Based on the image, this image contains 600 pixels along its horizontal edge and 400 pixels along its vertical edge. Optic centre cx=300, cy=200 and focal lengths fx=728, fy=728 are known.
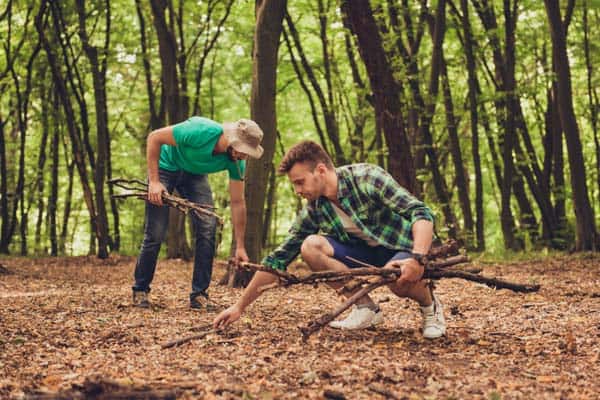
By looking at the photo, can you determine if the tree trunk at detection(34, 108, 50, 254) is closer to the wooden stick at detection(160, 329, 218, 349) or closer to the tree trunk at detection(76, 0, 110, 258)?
the tree trunk at detection(76, 0, 110, 258)

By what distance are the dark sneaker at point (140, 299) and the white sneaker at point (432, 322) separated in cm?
271

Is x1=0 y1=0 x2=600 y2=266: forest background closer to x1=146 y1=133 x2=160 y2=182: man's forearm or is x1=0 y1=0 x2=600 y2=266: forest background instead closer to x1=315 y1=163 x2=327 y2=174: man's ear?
x1=146 y1=133 x2=160 y2=182: man's forearm

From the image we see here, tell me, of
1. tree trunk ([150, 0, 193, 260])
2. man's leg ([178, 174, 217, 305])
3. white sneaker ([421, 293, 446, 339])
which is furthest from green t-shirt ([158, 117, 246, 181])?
tree trunk ([150, 0, 193, 260])

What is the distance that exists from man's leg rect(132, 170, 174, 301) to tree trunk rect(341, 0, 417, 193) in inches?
133

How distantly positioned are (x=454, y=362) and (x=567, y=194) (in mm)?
12466

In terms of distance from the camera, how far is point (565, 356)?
4051mm

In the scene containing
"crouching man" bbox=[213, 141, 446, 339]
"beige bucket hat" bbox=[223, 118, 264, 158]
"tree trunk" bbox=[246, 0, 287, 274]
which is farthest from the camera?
"tree trunk" bbox=[246, 0, 287, 274]

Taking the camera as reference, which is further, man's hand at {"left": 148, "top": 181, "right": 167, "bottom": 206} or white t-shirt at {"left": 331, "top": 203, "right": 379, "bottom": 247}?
man's hand at {"left": 148, "top": 181, "right": 167, "bottom": 206}

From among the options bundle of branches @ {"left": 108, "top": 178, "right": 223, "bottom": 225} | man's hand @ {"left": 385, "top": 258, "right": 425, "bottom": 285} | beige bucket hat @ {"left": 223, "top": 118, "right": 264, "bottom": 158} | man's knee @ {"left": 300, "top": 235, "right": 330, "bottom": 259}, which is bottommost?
man's hand @ {"left": 385, "top": 258, "right": 425, "bottom": 285}

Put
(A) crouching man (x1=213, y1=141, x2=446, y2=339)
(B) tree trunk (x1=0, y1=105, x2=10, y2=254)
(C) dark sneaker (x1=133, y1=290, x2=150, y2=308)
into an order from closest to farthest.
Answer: (A) crouching man (x1=213, y1=141, x2=446, y2=339) < (C) dark sneaker (x1=133, y1=290, x2=150, y2=308) < (B) tree trunk (x1=0, y1=105, x2=10, y2=254)

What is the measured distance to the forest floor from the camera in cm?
331

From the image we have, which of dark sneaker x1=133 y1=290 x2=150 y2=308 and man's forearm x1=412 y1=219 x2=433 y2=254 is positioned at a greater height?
man's forearm x1=412 y1=219 x2=433 y2=254

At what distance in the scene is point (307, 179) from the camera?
4.28m

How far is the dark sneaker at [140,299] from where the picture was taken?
633 cm
